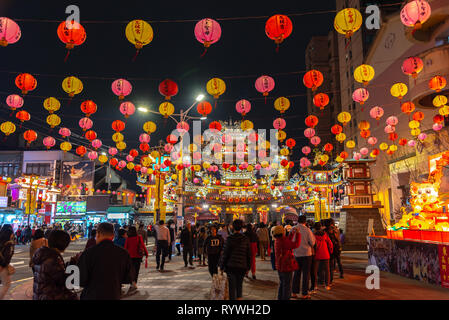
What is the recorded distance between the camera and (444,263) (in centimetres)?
859

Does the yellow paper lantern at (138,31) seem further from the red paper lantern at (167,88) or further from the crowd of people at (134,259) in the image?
the crowd of people at (134,259)

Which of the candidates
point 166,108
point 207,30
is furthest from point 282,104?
point 207,30

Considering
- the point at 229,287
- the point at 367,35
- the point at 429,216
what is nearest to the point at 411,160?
the point at 429,216

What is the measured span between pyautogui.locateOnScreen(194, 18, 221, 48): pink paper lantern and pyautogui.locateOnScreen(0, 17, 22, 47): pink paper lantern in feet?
16.4

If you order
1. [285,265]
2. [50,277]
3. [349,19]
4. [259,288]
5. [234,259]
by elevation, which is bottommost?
[259,288]

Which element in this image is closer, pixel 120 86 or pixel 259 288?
pixel 259 288

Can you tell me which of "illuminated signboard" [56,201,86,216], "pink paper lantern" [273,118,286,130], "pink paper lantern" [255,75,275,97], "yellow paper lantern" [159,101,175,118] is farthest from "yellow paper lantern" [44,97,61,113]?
"illuminated signboard" [56,201,86,216]

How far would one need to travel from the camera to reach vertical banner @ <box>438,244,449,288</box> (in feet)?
27.7

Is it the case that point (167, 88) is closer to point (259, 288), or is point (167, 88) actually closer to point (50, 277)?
point (259, 288)

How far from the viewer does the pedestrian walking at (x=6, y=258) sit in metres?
5.77

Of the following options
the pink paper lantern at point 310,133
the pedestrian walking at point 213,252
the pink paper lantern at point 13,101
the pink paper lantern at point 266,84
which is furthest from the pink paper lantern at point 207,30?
the pink paper lantern at point 310,133

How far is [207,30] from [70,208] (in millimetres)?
37066

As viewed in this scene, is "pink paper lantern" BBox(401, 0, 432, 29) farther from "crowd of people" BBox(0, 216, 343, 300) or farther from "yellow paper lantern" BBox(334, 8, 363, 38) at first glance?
"crowd of people" BBox(0, 216, 343, 300)

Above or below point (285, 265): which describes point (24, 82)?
above
